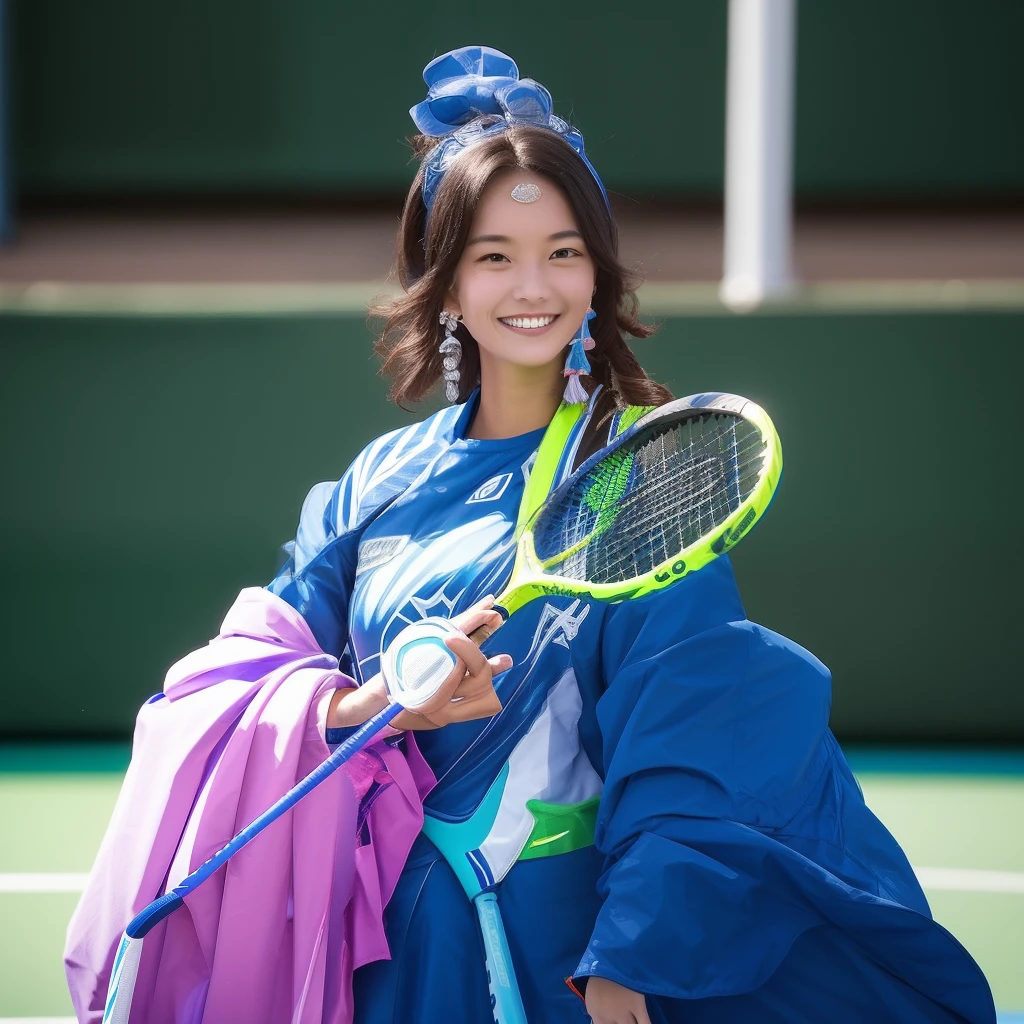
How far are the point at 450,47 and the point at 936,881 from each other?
18.1 feet

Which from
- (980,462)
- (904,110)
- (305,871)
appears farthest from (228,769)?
(904,110)

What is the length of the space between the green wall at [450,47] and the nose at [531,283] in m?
5.67

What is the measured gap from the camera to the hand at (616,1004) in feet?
6.43

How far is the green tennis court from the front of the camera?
339 cm

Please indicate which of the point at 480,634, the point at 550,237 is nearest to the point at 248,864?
the point at 480,634

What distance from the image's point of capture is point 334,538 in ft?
8.18

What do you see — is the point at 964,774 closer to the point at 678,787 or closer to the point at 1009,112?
the point at 678,787

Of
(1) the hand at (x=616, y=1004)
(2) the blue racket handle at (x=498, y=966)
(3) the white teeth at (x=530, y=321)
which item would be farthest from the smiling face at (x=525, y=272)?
(1) the hand at (x=616, y=1004)

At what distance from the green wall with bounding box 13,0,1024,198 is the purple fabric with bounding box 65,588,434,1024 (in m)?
6.02

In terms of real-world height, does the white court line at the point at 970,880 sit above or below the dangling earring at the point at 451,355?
below

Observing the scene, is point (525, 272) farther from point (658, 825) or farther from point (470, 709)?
point (658, 825)

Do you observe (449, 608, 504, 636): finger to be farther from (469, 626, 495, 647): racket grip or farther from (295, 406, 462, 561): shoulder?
(295, 406, 462, 561): shoulder

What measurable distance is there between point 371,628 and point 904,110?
6.57 metres

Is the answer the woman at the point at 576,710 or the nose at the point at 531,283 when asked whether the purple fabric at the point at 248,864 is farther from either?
the nose at the point at 531,283
